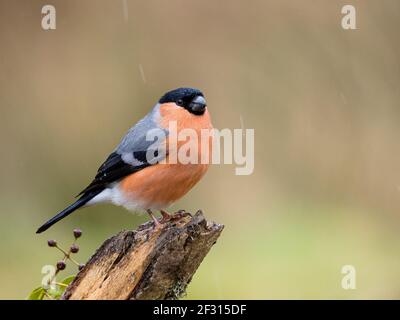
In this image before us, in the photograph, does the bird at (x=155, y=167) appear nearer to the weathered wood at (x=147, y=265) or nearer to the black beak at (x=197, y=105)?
the black beak at (x=197, y=105)

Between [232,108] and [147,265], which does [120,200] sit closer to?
[147,265]

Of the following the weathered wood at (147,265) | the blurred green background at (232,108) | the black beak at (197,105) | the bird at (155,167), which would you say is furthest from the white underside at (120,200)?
the blurred green background at (232,108)

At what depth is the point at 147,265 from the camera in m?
3.53

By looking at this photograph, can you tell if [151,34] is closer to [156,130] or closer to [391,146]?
[391,146]

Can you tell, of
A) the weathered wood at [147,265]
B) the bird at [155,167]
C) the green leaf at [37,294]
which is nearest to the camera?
the green leaf at [37,294]

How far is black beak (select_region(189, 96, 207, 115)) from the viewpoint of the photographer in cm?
466

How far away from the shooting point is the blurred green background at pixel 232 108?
26.6ft

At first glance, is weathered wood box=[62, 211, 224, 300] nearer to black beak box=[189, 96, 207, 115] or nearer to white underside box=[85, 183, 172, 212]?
white underside box=[85, 183, 172, 212]

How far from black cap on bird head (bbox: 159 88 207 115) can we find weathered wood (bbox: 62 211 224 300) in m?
1.11

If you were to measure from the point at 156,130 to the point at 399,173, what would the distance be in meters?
4.34

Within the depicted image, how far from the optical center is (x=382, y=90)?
8516 mm

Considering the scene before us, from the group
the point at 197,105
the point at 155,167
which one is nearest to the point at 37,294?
the point at 155,167

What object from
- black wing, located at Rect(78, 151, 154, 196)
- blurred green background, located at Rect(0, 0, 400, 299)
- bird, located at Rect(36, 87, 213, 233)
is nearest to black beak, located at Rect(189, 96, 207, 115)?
bird, located at Rect(36, 87, 213, 233)

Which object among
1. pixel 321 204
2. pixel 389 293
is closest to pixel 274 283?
pixel 389 293
